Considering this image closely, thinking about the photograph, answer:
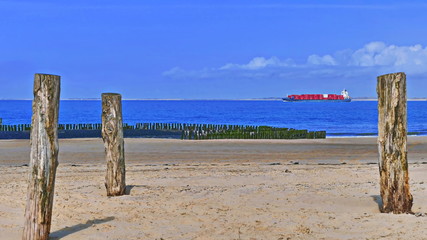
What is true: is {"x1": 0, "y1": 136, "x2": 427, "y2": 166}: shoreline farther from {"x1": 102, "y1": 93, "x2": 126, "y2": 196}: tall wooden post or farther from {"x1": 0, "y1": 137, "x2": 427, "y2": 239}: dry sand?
{"x1": 102, "y1": 93, "x2": 126, "y2": 196}: tall wooden post

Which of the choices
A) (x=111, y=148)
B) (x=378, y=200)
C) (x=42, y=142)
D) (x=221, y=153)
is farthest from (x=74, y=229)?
(x=221, y=153)

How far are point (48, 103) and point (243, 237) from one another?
11.5ft

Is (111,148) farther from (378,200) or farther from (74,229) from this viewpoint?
(378,200)

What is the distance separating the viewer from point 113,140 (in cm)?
1230

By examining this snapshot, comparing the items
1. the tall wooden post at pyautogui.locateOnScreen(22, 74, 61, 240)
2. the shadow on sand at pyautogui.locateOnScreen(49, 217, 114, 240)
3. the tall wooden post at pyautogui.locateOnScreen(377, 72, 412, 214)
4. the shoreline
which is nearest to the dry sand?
the shadow on sand at pyautogui.locateOnScreen(49, 217, 114, 240)

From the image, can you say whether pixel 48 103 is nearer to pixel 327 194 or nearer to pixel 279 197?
pixel 279 197

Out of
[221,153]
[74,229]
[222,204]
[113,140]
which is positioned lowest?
[74,229]

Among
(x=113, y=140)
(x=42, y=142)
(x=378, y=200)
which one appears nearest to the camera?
(x=42, y=142)

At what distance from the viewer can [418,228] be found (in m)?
9.18

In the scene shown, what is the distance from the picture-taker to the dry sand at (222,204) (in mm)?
9312

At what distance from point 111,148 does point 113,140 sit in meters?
0.18

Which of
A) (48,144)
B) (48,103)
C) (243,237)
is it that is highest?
(48,103)

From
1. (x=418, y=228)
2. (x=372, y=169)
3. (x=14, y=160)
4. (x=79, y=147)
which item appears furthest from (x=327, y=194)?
(x=79, y=147)

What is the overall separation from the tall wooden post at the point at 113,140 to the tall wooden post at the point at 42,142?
3.69m
